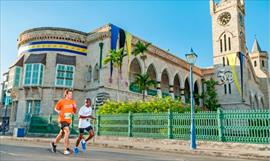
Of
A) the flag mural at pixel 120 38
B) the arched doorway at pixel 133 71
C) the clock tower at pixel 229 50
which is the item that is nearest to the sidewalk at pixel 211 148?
the flag mural at pixel 120 38

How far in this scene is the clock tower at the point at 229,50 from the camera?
43.6 meters

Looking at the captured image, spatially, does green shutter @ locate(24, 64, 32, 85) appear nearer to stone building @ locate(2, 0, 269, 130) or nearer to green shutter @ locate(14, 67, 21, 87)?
stone building @ locate(2, 0, 269, 130)

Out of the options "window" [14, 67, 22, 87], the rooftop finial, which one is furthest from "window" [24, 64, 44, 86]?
the rooftop finial

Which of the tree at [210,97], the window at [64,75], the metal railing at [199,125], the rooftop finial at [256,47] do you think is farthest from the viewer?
the rooftop finial at [256,47]

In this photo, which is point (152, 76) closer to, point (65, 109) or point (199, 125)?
point (199, 125)

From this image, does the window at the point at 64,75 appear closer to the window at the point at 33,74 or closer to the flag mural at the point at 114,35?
the window at the point at 33,74

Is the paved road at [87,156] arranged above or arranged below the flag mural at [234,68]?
below

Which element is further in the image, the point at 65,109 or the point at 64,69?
the point at 64,69

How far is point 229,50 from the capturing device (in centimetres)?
4494

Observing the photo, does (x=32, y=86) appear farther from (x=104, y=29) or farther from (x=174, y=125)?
(x=174, y=125)

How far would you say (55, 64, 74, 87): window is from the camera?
26719 millimetres

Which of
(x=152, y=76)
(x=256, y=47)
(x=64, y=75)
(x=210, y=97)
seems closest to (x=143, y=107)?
(x=64, y=75)

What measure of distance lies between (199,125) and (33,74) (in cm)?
2016

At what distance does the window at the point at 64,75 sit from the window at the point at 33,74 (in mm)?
1827
